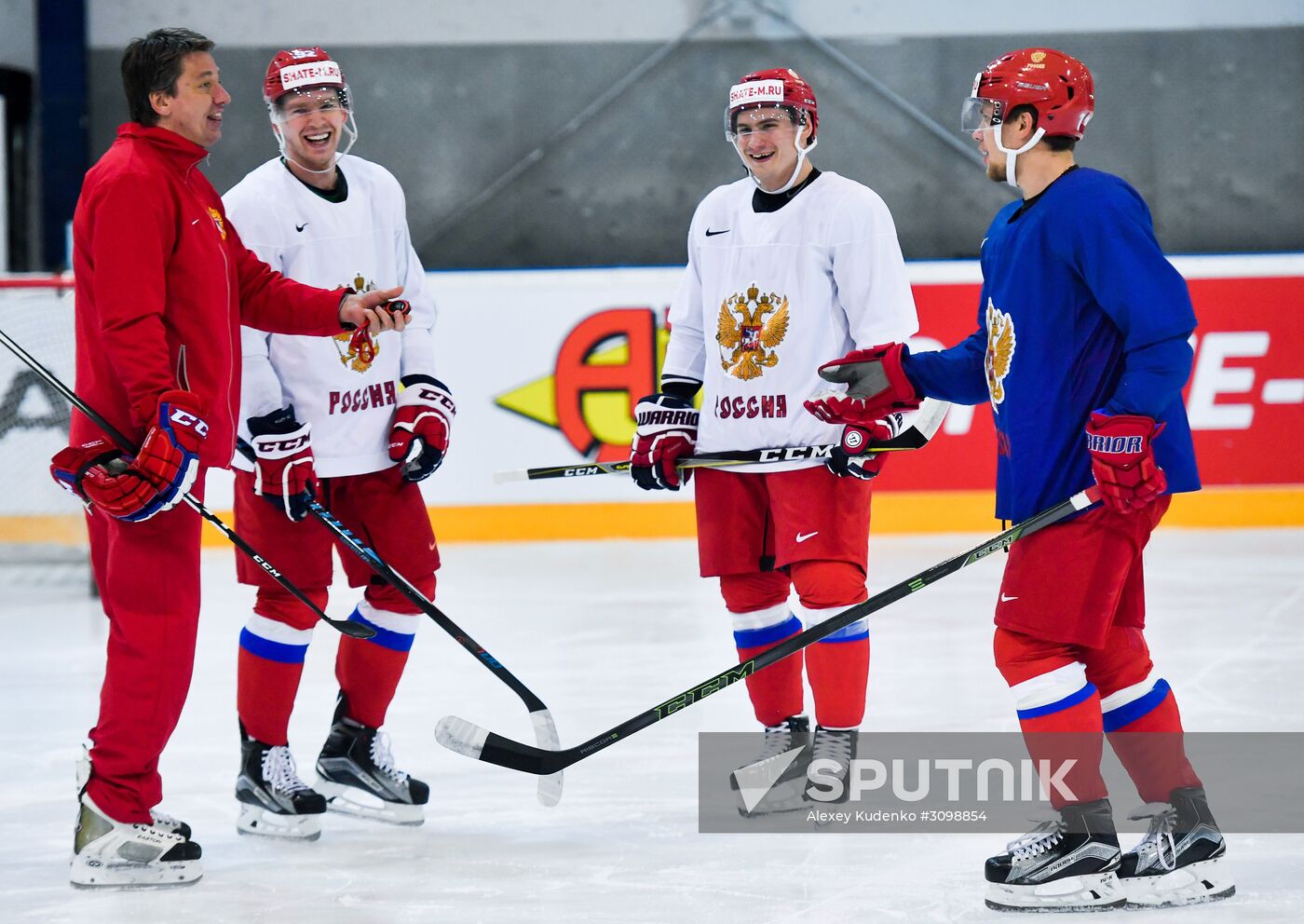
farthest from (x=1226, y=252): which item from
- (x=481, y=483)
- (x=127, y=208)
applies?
(x=127, y=208)

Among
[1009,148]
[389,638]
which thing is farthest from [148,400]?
[1009,148]

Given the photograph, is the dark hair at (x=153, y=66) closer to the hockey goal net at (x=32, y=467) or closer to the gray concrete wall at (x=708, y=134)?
the hockey goal net at (x=32, y=467)

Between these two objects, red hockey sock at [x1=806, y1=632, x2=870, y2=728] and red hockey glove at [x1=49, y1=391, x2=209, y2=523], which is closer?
red hockey glove at [x1=49, y1=391, x2=209, y2=523]

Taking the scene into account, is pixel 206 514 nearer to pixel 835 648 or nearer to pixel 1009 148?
pixel 835 648

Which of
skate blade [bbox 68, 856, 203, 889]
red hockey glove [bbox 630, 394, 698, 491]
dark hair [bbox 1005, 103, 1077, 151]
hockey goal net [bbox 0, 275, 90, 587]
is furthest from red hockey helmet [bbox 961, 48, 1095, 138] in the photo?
hockey goal net [bbox 0, 275, 90, 587]

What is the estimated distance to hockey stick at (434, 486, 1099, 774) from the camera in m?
2.33

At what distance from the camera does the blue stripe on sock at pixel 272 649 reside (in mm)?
2830

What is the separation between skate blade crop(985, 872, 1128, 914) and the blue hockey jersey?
50cm

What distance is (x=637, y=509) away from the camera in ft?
20.4

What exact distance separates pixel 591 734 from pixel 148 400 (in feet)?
4.42

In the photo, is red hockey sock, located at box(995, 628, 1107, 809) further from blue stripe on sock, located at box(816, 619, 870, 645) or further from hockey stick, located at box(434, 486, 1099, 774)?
blue stripe on sock, located at box(816, 619, 870, 645)

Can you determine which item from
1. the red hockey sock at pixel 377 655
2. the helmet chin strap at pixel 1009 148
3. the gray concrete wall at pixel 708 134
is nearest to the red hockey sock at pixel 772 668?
the red hockey sock at pixel 377 655

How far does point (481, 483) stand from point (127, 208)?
12.6ft

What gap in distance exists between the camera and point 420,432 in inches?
113
